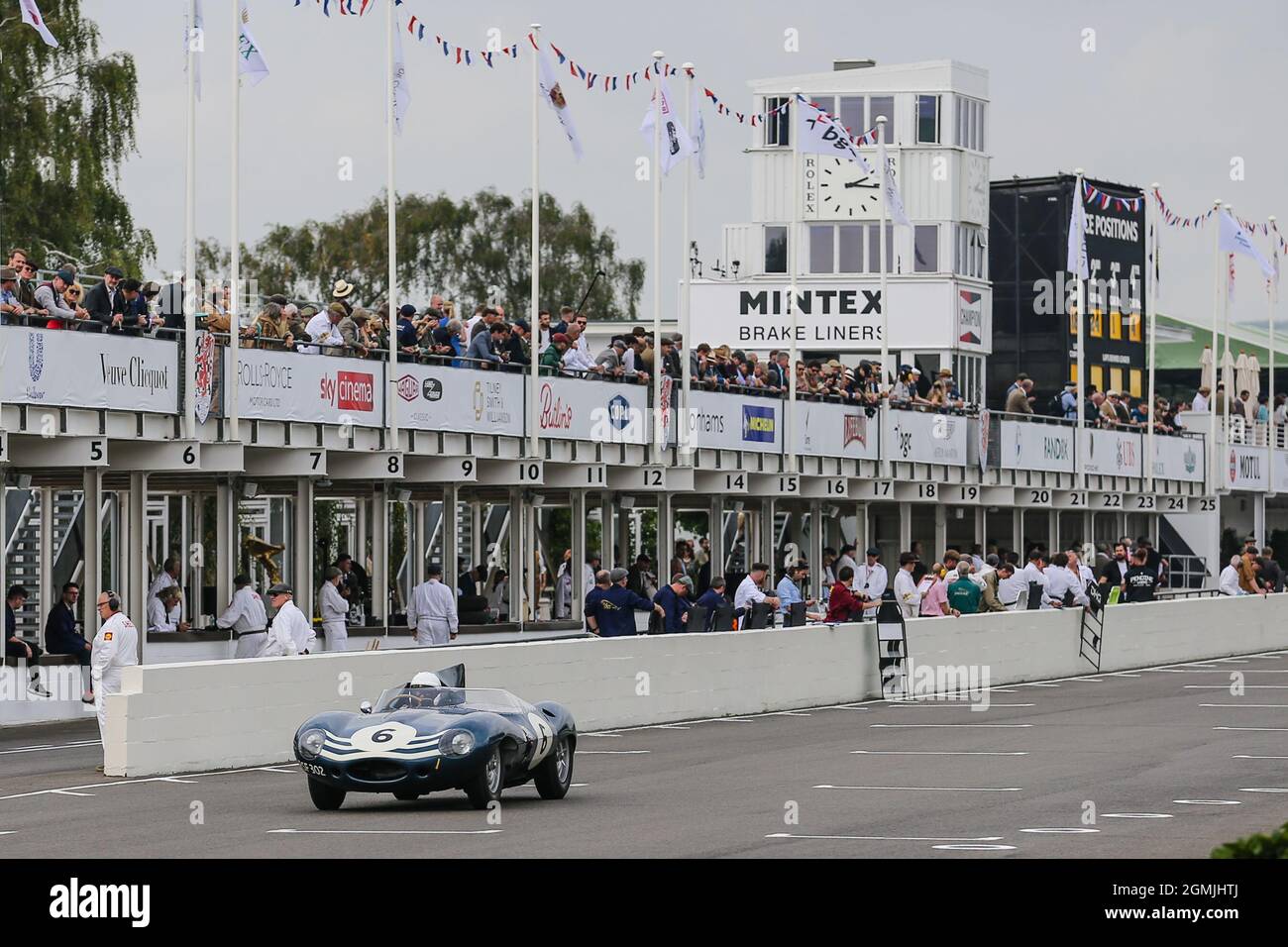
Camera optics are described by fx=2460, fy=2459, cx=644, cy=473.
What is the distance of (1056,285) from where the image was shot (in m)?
69.5

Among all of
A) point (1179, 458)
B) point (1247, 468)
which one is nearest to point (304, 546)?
point (1179, 458)

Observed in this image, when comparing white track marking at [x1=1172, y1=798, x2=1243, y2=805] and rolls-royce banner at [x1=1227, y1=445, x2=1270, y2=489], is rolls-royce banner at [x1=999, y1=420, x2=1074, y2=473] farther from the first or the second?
white track marking at [x1=1172, y1=798, x2=1243, y2=805]

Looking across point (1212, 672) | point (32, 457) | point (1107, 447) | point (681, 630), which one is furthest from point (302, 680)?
point (1107, 447)

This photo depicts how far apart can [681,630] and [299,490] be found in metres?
5.93

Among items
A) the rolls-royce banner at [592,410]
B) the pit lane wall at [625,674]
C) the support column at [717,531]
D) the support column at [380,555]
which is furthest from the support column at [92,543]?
the support column at [717,531]

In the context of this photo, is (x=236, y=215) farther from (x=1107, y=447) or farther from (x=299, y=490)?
(x=1107, y=447)

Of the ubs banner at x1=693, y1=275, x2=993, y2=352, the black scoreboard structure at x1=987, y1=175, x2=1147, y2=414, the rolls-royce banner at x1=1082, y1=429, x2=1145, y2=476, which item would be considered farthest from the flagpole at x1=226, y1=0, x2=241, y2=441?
the black scoreboard structure at x1=987, y1=175, x2=1147, y2=414

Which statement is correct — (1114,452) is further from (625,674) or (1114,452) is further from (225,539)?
(625,674)

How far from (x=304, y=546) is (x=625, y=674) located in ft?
25.8

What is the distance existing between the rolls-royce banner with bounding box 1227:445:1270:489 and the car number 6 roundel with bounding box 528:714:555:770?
48181 millimetres

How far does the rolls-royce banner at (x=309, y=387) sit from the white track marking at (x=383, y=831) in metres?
14.1

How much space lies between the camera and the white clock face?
66.5 m
